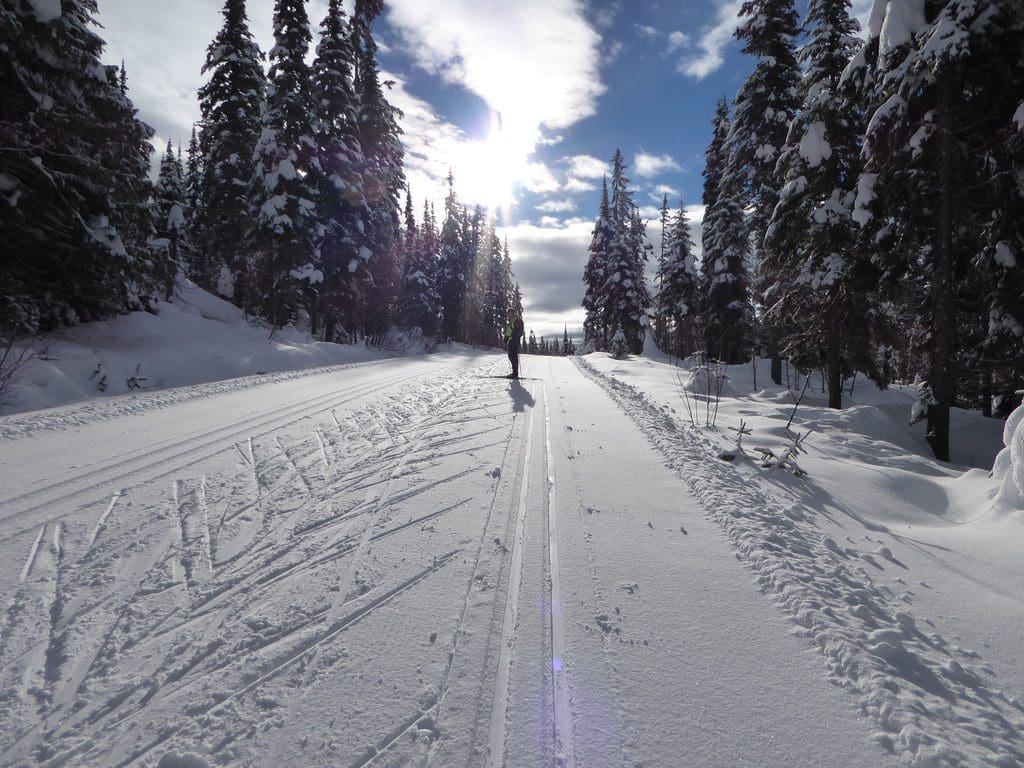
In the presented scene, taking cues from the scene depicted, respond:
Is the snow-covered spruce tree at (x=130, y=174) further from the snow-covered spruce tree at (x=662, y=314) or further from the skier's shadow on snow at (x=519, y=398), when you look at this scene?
the snow-covered spruce tree at (x=662, y=314)

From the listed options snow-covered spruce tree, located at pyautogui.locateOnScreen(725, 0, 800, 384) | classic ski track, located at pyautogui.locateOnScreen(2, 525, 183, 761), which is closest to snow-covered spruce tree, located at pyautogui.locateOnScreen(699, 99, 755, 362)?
snow-covered spruce tree, located at pyautogui.locateOnScreen(725, 0, 800, 384)

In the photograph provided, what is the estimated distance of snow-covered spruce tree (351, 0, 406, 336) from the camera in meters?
25.0

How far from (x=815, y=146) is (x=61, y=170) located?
17.8 m

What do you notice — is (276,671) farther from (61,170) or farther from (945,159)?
(61,170)

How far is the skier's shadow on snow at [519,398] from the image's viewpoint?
895 cm

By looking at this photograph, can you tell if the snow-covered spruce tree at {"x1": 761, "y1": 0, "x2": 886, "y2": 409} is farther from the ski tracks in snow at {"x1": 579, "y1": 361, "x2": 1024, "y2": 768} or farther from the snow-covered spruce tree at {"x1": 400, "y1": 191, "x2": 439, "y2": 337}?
the snow-covered spruce tree at {"x1": 400, "y1": 191, "x2": 439, "y2": 337}

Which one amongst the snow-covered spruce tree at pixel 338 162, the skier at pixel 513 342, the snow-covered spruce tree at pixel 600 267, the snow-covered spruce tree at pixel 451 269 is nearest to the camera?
the skier at pixel 513 342

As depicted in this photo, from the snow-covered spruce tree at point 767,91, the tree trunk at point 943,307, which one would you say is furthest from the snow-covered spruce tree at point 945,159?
the snow-covered spruce tree at point 767,91

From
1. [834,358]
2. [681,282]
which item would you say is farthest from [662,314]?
[834,358]

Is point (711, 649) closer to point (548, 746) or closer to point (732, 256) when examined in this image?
point (548, 746)

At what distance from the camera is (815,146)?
38.8ft

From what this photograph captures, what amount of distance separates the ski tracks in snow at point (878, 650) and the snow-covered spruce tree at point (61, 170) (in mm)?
13003

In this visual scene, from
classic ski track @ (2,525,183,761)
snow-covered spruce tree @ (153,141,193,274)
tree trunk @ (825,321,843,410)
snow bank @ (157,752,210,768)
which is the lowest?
snow bank @ (157,752,210,768)

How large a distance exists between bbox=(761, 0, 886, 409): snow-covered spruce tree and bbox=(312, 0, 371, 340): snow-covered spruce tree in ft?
60.6
